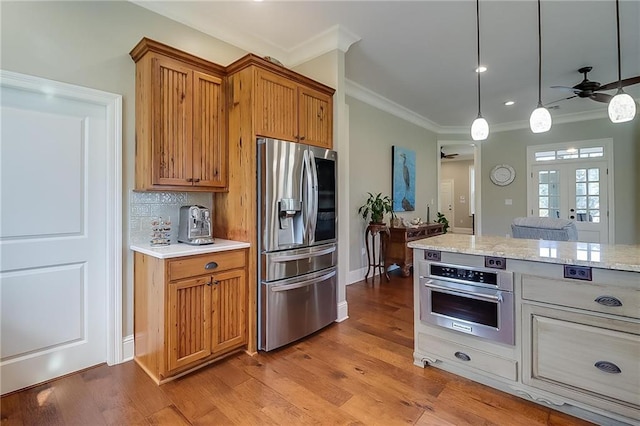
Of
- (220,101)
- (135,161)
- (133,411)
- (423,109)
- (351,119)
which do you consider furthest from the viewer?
(423,109)

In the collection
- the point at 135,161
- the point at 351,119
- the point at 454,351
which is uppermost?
the point at 351,119

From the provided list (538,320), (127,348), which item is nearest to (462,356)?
(538,320)

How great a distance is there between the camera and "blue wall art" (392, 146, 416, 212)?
17.7ft

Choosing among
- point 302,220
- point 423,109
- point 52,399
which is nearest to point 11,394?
point 52,399

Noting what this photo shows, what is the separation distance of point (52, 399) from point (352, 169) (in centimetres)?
383

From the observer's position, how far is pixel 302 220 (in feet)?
8.78

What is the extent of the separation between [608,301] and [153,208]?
3056 mm

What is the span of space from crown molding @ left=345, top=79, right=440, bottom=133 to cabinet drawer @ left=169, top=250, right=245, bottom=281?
119 inches

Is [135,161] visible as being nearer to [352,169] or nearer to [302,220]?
[302,220]

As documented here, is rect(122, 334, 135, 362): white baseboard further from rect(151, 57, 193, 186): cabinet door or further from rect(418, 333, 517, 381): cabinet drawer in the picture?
rect(418, 333, 517, 381): cabinet drawer

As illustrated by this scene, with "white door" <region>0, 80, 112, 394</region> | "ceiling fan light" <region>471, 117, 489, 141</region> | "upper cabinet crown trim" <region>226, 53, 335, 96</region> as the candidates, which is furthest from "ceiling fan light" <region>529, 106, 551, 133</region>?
"white door" <region>0, 80, 112, 394</region>

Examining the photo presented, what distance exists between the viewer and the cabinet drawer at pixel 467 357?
6.25ft

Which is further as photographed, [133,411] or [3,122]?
[3,122]

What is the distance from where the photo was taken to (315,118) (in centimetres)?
Result: 297
